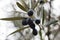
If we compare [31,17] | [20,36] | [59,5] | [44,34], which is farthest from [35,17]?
[59,5]

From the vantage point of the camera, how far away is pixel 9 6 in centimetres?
114

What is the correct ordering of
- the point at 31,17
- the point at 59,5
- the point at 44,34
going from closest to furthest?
1. the point at 31,17
2. the point at 44,34
3. the point at 59,5

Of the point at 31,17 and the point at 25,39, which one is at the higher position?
the point at 31,17

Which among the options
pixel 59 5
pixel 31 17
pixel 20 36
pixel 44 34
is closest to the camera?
pixel 31 17

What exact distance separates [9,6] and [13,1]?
44mm

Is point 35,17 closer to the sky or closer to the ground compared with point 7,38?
closer to the sky

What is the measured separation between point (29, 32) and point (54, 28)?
0.14 metres

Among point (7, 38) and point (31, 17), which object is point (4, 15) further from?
point (31, 17)

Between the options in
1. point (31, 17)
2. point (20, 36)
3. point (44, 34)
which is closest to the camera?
point (31, 17)

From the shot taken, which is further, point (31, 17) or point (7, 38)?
point (7, 38)

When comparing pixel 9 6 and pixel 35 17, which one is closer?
pixel 35 17

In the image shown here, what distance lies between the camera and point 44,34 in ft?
2.95

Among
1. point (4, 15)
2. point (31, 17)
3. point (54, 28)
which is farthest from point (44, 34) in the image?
point (4, 15)

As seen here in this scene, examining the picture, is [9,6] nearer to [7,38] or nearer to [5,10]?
[5,10]
